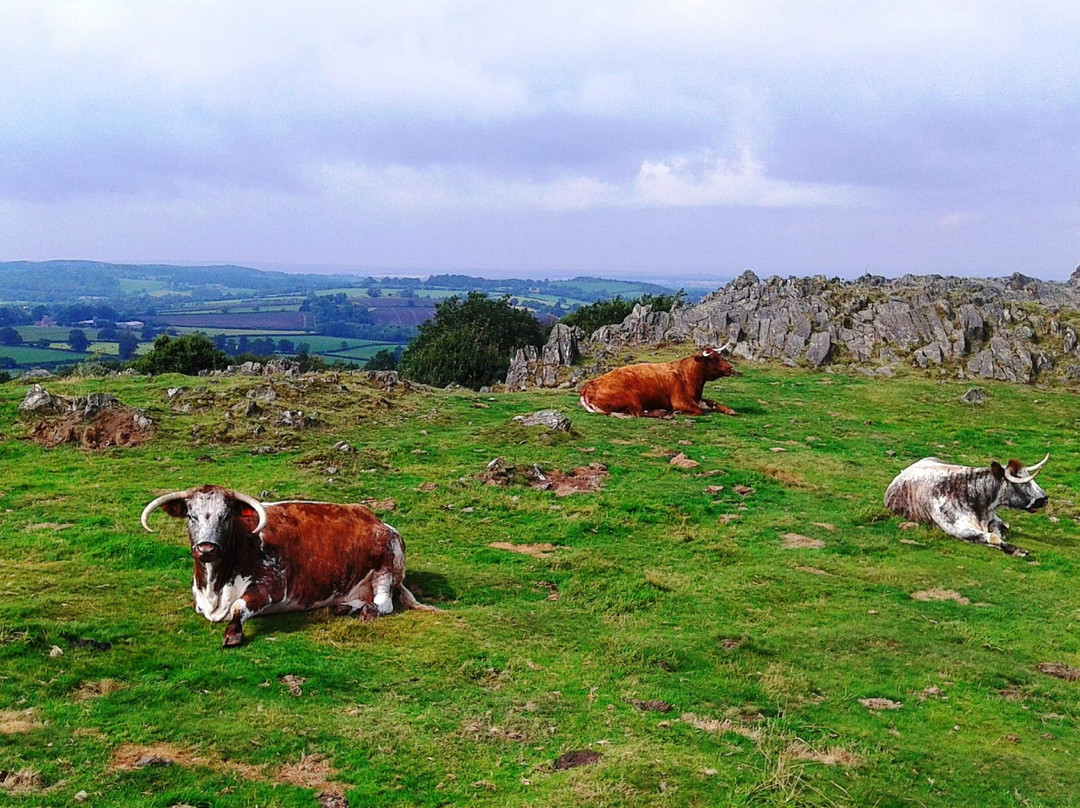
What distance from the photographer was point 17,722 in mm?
6801

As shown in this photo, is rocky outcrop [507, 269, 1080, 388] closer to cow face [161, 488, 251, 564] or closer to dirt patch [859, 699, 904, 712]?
cow face [161, 488, 251, 564]

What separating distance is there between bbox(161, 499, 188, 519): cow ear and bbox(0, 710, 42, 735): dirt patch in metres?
2.96

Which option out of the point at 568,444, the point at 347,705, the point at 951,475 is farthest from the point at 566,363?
the point at 347,705

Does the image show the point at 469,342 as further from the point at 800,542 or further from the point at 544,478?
the point at 800,542

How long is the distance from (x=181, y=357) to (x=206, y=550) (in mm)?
34156

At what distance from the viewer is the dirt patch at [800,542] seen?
1438cm

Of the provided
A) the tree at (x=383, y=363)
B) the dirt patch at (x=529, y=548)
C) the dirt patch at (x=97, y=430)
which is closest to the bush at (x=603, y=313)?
the tree at (x=383, y=363)

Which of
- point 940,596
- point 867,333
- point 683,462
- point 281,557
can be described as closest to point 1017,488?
point 940,596

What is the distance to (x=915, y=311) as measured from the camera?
45.8 meters

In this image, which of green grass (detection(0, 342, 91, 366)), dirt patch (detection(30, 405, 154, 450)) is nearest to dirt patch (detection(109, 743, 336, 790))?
dirt patch (detection(30, 405, 154, 450))

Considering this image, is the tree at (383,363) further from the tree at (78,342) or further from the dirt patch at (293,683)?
the dirt patch at (293,683)

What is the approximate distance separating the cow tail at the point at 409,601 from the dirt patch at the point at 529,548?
3.01 meters

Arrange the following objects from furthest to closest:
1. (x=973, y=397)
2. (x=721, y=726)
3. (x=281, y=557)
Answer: (x=973, y=397)
(x=281, y=557)
(x=721, y=726)

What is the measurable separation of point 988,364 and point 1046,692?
118 ft
